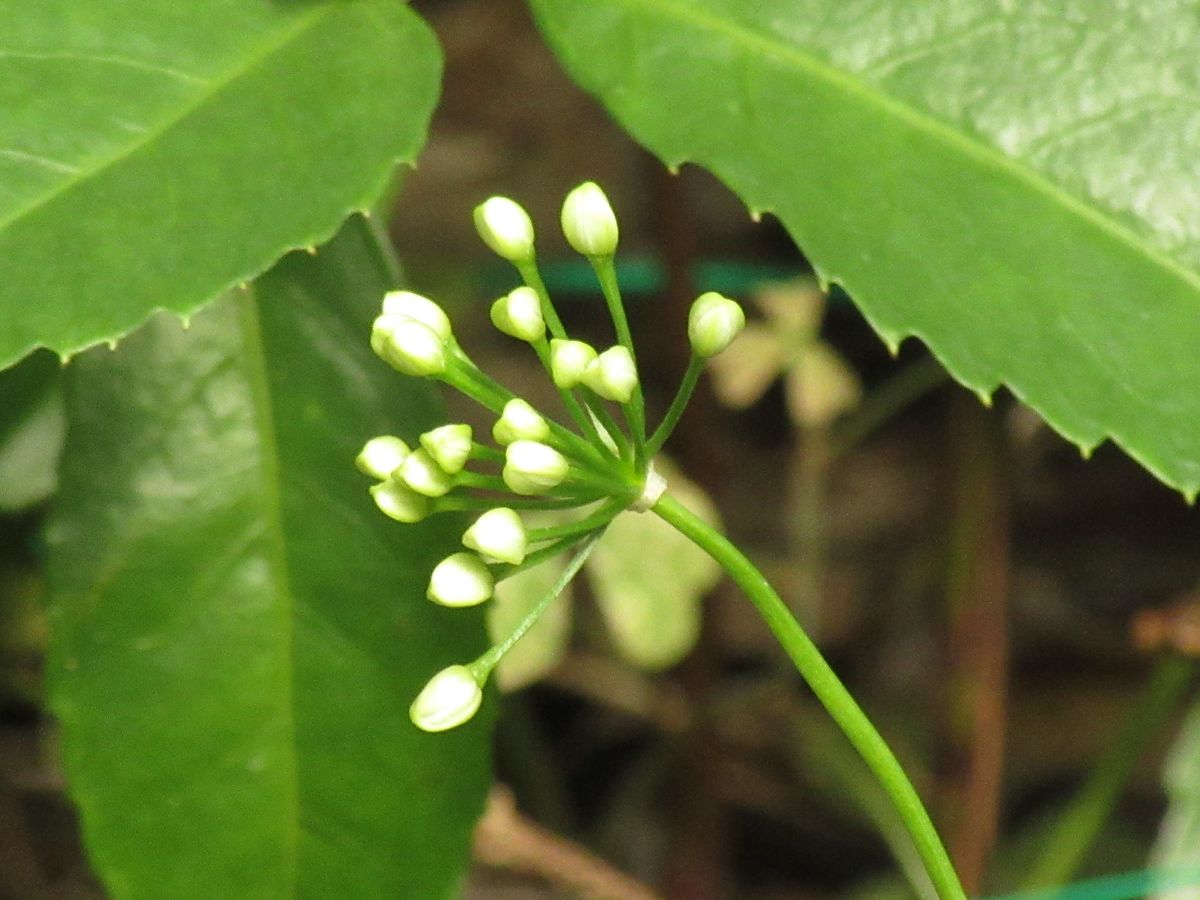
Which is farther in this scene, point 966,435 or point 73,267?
point 966,435

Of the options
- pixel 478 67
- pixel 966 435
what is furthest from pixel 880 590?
pixel 478 67

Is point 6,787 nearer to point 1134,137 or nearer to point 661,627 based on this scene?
point 661,627

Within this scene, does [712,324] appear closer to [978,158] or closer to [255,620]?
[978,158]

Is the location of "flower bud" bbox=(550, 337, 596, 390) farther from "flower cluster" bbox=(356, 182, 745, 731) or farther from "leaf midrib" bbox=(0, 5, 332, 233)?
"leaf midrib" bbox=(0, 5, 332, 233)

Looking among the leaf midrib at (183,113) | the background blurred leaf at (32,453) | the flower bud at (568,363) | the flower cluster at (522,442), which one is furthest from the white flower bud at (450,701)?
the background blurred leaf at (32,453)

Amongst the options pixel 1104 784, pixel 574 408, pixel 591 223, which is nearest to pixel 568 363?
pixel 574 408

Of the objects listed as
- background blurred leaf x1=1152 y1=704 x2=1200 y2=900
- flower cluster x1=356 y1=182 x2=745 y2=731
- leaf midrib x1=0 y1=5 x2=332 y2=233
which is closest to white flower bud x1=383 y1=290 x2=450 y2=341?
flower cluster x1=356 y1=182 x2=745 y2=731
